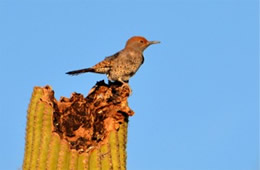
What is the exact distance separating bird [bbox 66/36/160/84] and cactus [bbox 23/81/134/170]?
2456mm

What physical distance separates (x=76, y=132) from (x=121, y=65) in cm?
284

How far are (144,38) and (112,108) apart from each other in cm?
324

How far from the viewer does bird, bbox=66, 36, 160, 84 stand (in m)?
6.88

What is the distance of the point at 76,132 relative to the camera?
13.7 ft

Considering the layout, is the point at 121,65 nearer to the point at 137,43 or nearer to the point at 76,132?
the point at 137,43

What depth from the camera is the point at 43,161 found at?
3844mm

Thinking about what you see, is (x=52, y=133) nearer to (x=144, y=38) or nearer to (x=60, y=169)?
(x=60, y=169)

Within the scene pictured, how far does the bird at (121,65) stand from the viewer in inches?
271

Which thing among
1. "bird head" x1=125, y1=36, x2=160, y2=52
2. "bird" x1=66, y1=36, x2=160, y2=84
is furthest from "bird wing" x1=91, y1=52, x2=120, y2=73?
"bird head" x1=125, y1=36, x2=160, y2=52

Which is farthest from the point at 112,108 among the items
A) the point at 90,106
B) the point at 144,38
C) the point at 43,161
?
the point at 144,38

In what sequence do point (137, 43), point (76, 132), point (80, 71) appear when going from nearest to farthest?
point (76, 132)
point (80, 71)
point (137, 43)

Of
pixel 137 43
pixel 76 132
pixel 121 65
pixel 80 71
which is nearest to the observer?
pixel 76 132

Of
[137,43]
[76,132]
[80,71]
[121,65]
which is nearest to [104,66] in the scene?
[121,65]

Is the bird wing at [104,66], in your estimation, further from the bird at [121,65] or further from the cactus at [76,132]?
the cactus at [76,132]
